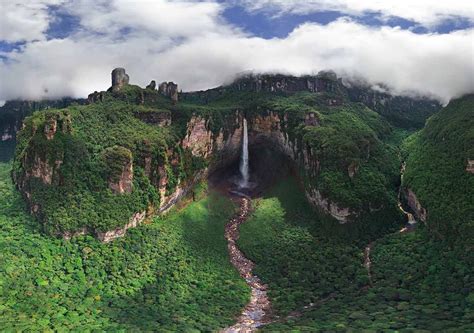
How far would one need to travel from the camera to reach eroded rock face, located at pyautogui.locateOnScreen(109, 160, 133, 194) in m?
75.1

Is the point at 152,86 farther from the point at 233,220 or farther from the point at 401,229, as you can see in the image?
the point at 401,229

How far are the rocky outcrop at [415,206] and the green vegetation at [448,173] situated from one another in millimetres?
952

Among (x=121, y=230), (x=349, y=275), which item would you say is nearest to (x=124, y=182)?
(x=121, y=230)

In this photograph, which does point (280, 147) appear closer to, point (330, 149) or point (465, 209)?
point (330, 149)

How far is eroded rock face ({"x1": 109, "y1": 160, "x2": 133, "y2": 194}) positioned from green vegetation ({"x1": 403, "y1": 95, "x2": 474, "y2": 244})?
43.1 m

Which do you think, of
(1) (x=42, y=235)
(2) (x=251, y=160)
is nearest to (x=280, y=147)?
(2) (x=251, y=160)

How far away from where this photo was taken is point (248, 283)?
70.9m

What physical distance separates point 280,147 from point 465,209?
41.8m

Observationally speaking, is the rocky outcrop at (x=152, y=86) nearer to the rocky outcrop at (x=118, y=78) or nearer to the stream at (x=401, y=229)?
the rocky outcrop at (x=118, y=78)

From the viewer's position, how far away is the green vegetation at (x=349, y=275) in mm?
52125

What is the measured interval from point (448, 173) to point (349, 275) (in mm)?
20408

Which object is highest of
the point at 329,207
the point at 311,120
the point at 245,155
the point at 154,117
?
the point at 154,117

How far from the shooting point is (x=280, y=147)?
98.8m

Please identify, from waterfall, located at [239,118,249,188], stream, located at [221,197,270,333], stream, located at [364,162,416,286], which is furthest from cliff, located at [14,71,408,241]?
stream, located at [221,197,270,333]
